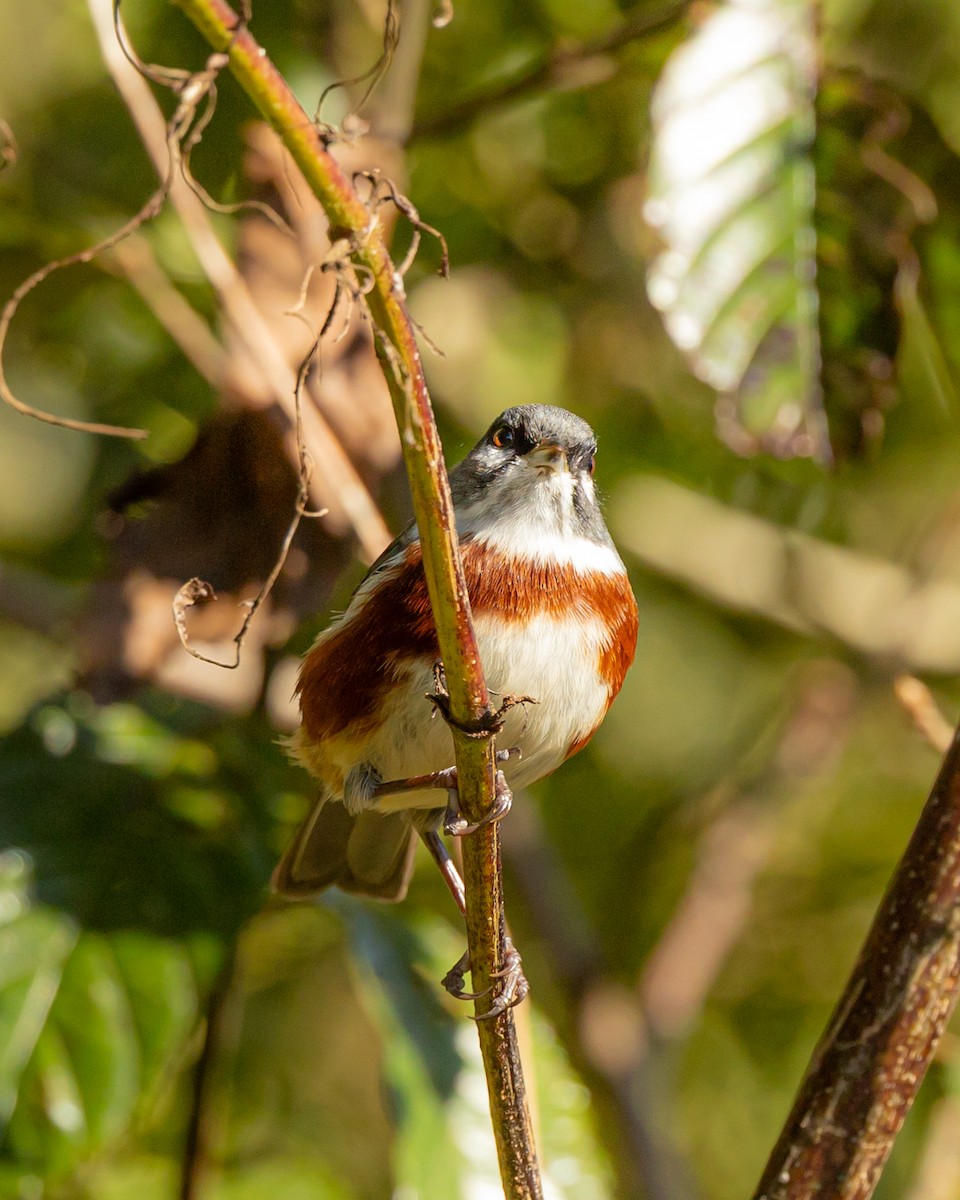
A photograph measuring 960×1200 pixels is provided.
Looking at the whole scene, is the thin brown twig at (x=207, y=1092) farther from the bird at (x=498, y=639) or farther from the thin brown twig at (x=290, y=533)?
the thin brown twig at (x=290, y=533)

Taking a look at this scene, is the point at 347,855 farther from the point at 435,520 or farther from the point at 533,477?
the point at 435,520

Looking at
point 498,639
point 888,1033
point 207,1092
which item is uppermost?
point 498,639

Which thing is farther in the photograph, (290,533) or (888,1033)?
(888,1033)

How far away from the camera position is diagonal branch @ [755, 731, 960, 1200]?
2.26 metres

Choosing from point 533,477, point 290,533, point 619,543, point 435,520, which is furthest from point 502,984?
point 619,543

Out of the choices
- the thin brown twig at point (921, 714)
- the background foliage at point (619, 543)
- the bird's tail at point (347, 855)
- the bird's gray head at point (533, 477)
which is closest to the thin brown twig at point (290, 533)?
the background foliage at point (619, 543)

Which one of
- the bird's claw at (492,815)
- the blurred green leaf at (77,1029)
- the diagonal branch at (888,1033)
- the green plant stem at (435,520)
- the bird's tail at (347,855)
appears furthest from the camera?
the bird's tail at (347,855)

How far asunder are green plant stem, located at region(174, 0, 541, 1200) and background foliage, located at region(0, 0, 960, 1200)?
21.4 inches

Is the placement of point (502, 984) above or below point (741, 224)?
below

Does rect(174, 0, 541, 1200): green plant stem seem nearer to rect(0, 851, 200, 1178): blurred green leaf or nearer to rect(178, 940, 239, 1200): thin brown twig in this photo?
rect(0, 851, 200, 1178): blurred green leaf

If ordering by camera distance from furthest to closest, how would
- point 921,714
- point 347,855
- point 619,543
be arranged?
point 619,543 < point 347,855 < point 921,714

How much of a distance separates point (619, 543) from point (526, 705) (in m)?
1.99

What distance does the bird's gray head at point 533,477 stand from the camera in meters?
3.09

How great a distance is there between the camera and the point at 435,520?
64.1 inches
